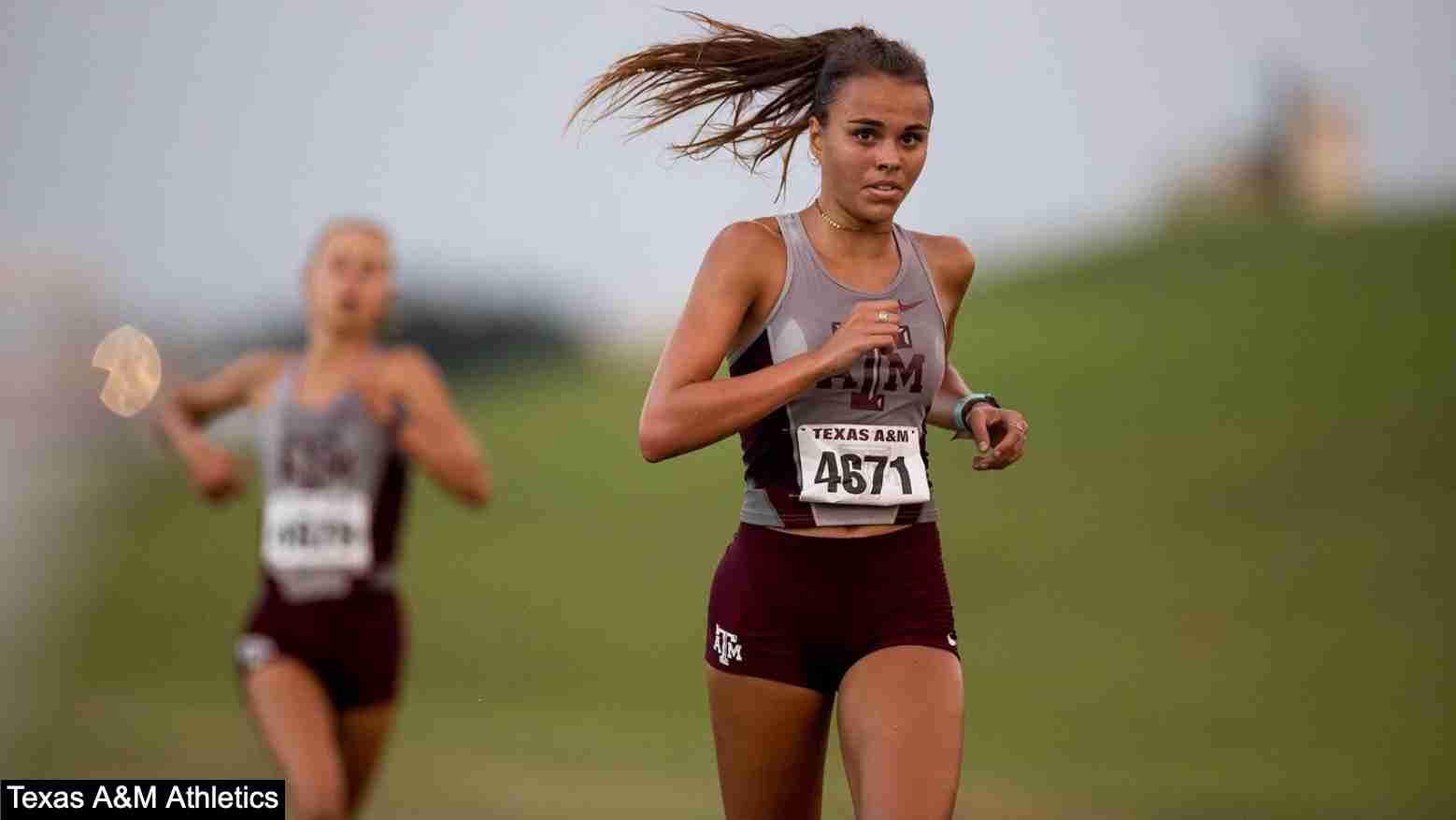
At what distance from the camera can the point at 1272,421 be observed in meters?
7.17

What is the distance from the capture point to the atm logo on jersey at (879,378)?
291 cm

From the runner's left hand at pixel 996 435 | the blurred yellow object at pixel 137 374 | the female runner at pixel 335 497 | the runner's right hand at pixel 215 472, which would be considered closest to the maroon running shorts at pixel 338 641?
the female runner at pixel 335 497

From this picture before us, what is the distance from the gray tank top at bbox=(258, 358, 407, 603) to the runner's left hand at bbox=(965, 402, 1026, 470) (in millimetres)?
1774

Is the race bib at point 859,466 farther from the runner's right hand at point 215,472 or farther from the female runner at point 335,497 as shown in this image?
the runner's right hand at point 215,472

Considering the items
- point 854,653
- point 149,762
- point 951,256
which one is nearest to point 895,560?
point 854,653

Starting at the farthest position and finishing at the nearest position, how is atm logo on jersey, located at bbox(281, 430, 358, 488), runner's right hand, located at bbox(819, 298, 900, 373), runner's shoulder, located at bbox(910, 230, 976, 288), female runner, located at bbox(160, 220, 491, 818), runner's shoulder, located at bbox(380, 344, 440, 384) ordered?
runner's shoulder, located at bbox(380, 344, 440, 384) → atm logo on jersey, located at bbox(281, 430, 358, 488) → female runner, located at bbox(160, 220, 491, 818) → runner's shoulder, located at bbox(910, 230, 976, 288) → runner's right hand, located at bbox(819, 298, 900, 373)

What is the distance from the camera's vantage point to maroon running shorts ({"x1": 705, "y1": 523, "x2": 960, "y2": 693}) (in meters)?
2.85

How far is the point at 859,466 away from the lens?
9.46 ft

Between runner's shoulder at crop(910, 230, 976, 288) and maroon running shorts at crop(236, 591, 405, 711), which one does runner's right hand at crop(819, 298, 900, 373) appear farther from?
maroon running shorts at crop(236, 591, 405, 711)

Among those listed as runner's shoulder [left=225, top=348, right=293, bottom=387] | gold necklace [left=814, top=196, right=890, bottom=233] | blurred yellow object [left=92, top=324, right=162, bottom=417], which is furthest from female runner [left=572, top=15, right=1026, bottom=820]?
blurred yellow object [left=92, top=324, right=162, bottom=417]

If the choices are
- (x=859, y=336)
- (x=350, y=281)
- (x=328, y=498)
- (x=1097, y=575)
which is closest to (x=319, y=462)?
(x=328, y=498)

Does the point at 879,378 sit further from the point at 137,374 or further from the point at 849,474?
the point at 137,374

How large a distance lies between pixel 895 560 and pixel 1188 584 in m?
4.42

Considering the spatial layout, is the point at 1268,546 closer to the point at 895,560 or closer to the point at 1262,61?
the point at 1262,61
